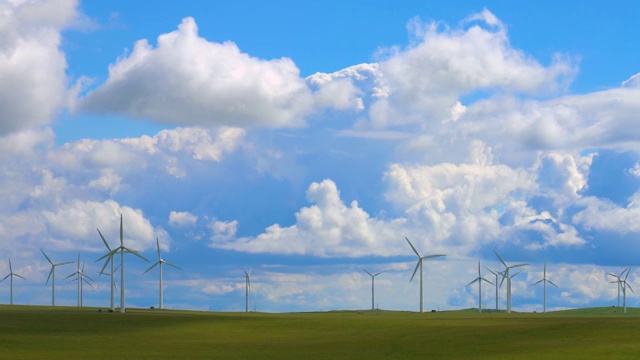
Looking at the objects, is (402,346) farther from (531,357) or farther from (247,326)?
(247,326)

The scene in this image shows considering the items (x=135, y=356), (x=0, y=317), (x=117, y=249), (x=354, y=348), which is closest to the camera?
(x=135, y=356)

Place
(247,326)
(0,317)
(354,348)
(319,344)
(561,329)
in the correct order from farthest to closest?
1. (0,317)
2. (247,326)
3. (561,329)
4. (319,344)
5. (354,348)

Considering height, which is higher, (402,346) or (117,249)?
(117,249)

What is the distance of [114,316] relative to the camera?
496ft

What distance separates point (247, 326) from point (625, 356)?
Answer: 62149 mm

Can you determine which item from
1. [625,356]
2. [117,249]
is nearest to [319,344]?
[625,356]

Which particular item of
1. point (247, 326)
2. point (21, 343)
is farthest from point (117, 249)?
point (21, 343)

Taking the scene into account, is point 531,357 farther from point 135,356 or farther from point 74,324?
point 74,324

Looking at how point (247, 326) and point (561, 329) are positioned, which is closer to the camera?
point (561, 329)

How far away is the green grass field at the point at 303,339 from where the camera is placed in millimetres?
82312

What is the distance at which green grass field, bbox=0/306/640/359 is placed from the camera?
270 feet

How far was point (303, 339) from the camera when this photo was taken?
106 metres

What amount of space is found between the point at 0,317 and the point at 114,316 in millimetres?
17064

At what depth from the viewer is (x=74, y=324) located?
13338 centimetres
